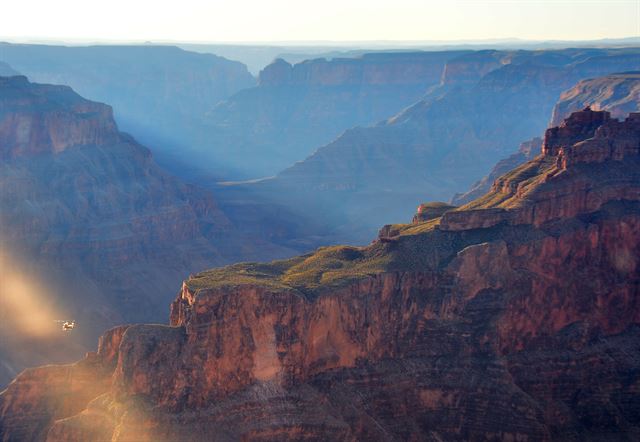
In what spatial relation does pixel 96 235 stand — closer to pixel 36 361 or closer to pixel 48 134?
pixel 48 134

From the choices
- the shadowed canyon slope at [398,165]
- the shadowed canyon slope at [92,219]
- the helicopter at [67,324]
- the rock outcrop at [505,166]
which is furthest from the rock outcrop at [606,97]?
the helicopter at [67,324]

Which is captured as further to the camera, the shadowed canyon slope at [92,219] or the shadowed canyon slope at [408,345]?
the shadowed canyon slope at [92,219]

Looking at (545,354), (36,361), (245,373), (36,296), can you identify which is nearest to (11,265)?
(36,296)

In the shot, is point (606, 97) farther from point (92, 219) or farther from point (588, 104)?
point (92, 219)

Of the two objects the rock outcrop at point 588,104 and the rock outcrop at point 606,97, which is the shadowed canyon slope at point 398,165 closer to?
the rock outcrop at point 588,104

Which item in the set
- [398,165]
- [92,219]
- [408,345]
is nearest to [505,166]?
[398,165]
